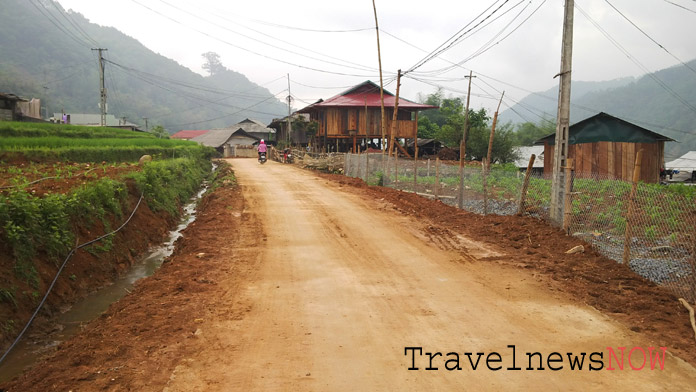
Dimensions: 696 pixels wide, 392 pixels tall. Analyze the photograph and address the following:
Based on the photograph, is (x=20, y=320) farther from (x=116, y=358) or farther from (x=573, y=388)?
(x=573, y=388)

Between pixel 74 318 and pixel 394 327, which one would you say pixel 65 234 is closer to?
pixel 74 318

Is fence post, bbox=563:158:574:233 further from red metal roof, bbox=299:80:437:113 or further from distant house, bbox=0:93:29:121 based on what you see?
distant house, bbox=0:93:29:121

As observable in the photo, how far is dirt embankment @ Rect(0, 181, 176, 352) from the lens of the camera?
22.1ft

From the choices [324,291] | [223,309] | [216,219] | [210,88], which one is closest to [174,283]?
[223,309]

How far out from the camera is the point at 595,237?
10.1 m

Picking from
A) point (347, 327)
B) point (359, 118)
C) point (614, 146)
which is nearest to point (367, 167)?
point (614, 146)

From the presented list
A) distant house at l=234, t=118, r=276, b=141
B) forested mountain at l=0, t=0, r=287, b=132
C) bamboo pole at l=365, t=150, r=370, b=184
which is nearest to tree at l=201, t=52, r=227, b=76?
forested mountain at l=0, t=0, r=287, b=132

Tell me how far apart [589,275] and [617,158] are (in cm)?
1976

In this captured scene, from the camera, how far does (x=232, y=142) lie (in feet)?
232

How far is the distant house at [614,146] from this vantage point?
24.9 meters

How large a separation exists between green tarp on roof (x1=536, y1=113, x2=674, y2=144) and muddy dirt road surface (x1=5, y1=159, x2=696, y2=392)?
1787cm

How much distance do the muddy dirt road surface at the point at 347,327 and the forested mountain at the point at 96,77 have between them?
68.6 meters

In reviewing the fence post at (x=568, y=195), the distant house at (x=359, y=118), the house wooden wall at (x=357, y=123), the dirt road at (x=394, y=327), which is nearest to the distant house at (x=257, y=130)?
the distant house at (x=359, y=118)

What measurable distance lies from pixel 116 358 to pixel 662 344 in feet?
19.2
